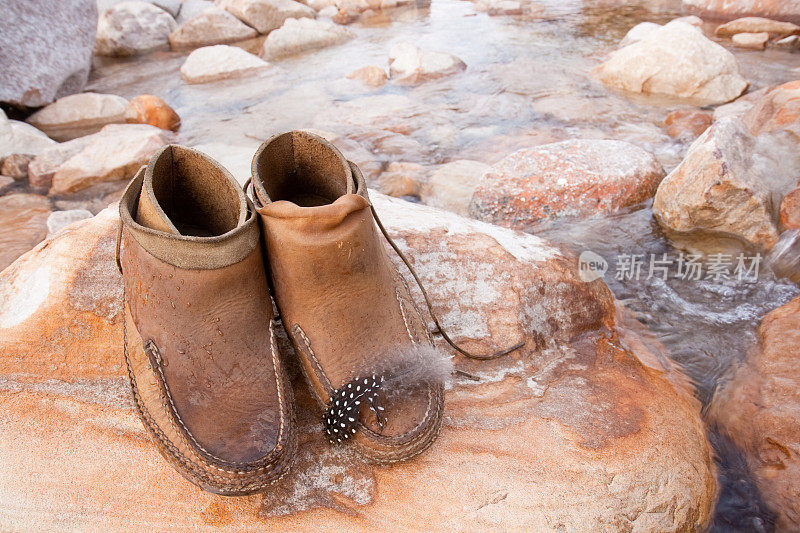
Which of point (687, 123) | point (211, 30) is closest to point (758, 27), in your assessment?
point (687, 123)

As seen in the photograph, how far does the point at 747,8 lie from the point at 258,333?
41.0ft

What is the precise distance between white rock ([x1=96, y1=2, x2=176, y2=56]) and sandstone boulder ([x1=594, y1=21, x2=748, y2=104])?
8988mm

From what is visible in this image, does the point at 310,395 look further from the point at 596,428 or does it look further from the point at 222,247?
the point at 596,428

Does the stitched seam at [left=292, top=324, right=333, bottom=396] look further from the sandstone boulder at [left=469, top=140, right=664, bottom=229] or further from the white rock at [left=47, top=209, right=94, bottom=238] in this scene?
the white rock at [left=47, top=209, right=94, bottom=238]

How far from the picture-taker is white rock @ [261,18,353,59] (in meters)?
10.3

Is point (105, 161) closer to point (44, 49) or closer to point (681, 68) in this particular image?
point (44, 49)

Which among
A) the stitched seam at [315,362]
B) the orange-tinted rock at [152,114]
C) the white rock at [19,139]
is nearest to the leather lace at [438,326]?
the stitched seam at [315,362]

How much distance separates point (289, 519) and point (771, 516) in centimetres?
177

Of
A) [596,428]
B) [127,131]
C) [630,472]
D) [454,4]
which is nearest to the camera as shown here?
[630,472]

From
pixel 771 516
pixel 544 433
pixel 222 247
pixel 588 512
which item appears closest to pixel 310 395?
pixel 222 247

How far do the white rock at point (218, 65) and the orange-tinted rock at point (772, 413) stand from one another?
27.9 ft

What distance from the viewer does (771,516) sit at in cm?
202

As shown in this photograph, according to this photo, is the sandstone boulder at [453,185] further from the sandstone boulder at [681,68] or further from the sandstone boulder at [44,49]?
the sandstone boulder at [44,49]

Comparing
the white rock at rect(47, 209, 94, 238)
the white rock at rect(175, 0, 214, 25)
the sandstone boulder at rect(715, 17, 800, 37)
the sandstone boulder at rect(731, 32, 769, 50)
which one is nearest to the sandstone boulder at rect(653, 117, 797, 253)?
the white rock at rect(47, 209, 94, 238)
